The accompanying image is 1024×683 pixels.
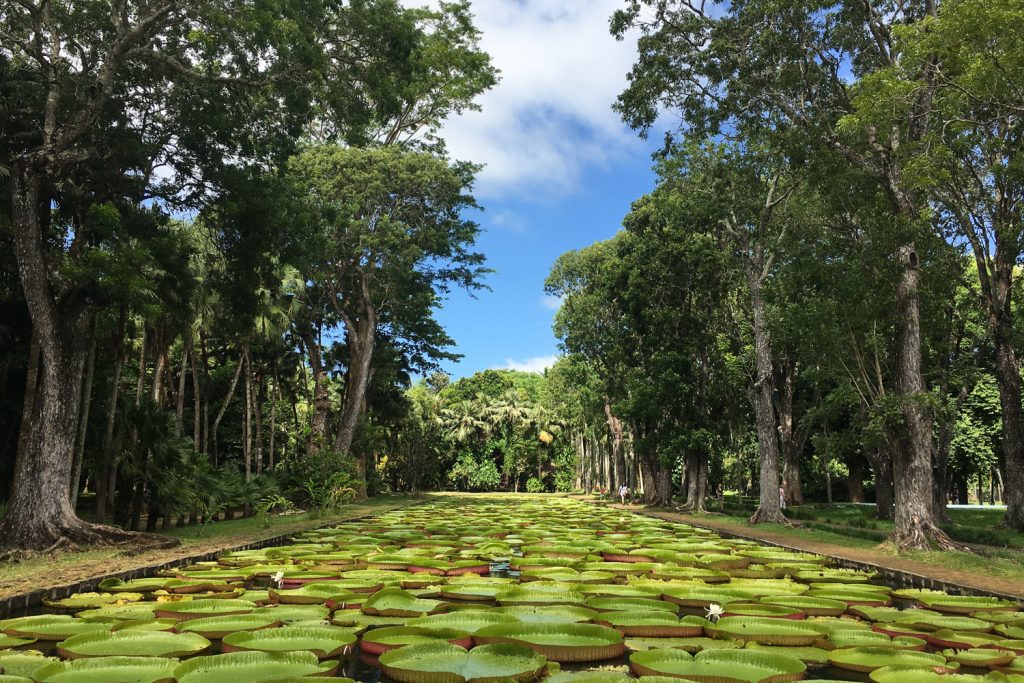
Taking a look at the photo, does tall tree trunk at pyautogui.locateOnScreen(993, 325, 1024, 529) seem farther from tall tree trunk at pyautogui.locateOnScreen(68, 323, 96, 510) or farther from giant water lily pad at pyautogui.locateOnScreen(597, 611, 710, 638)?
tall tree trunk at pyautogui.locateOnScreen(68, 323, 96, 510)

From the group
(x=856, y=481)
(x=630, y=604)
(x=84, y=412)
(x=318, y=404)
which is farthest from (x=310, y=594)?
(x=856, y=481)

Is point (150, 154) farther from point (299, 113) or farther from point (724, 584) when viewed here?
point (724, 584)

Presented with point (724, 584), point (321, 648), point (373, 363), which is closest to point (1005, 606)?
point (724, 584)

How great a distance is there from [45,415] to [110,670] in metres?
7.37

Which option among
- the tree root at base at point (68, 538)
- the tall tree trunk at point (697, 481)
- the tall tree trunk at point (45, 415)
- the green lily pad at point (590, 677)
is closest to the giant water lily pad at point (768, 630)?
the green lily pad at point (590, 677)

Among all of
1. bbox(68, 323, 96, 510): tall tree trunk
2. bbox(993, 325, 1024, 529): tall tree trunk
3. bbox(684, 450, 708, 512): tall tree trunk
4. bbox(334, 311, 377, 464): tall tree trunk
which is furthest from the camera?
bbox(334, 311, 377, 464): tall tree trunk

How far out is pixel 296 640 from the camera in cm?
405

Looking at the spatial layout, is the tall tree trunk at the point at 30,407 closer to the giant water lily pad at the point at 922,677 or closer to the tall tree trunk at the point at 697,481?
the giant water lily pad at the point at 922,677

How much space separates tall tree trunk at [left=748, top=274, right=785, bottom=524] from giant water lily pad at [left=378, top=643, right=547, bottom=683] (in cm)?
1420

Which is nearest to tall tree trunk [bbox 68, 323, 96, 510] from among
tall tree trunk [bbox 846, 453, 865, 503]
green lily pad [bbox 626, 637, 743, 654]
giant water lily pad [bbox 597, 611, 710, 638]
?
giant water lily pad [bbox 597, 611, 710, 638]

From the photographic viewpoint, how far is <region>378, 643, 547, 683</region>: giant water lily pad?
335cm

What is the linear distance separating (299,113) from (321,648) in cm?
1078

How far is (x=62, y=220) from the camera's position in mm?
11945

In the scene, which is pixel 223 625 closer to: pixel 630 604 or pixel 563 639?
pixel 563 639
